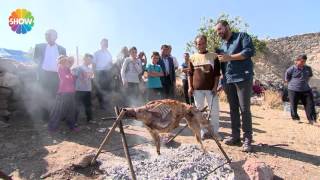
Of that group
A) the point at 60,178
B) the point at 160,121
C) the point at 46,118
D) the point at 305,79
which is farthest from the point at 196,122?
the point at 305,79

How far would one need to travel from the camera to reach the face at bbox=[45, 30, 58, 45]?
801 centimetres

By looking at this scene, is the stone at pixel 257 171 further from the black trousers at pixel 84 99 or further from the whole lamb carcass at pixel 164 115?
the black trousers at pixel 84 99

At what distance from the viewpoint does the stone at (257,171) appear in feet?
17.3

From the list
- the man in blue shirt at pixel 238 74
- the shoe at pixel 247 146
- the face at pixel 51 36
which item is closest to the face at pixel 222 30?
the man in blue shirt at pixel 238 74

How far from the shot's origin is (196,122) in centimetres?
550

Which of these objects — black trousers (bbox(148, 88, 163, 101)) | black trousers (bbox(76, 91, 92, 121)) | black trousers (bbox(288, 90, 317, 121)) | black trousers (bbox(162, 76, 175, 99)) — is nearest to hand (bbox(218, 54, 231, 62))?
black trousers (bbox(162, 76, 175, 99))

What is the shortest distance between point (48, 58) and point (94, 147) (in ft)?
7.48

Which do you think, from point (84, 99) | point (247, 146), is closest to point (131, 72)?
point (84, 99)

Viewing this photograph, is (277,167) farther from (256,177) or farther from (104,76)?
(104,76)

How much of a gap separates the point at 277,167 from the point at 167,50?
13.9 ft

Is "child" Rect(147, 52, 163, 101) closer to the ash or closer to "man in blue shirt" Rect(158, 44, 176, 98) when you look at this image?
"man in blue shirt" Rect(158, 44, 176, 98)

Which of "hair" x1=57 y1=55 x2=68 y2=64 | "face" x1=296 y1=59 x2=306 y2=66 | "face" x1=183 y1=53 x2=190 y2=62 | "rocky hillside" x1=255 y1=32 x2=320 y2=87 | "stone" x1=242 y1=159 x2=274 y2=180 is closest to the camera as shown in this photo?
"stone" x1=242 y1=159 x2=274 y2=180

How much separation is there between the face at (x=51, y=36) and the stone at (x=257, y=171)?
467 centimetres

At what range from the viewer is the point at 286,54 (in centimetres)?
2817
